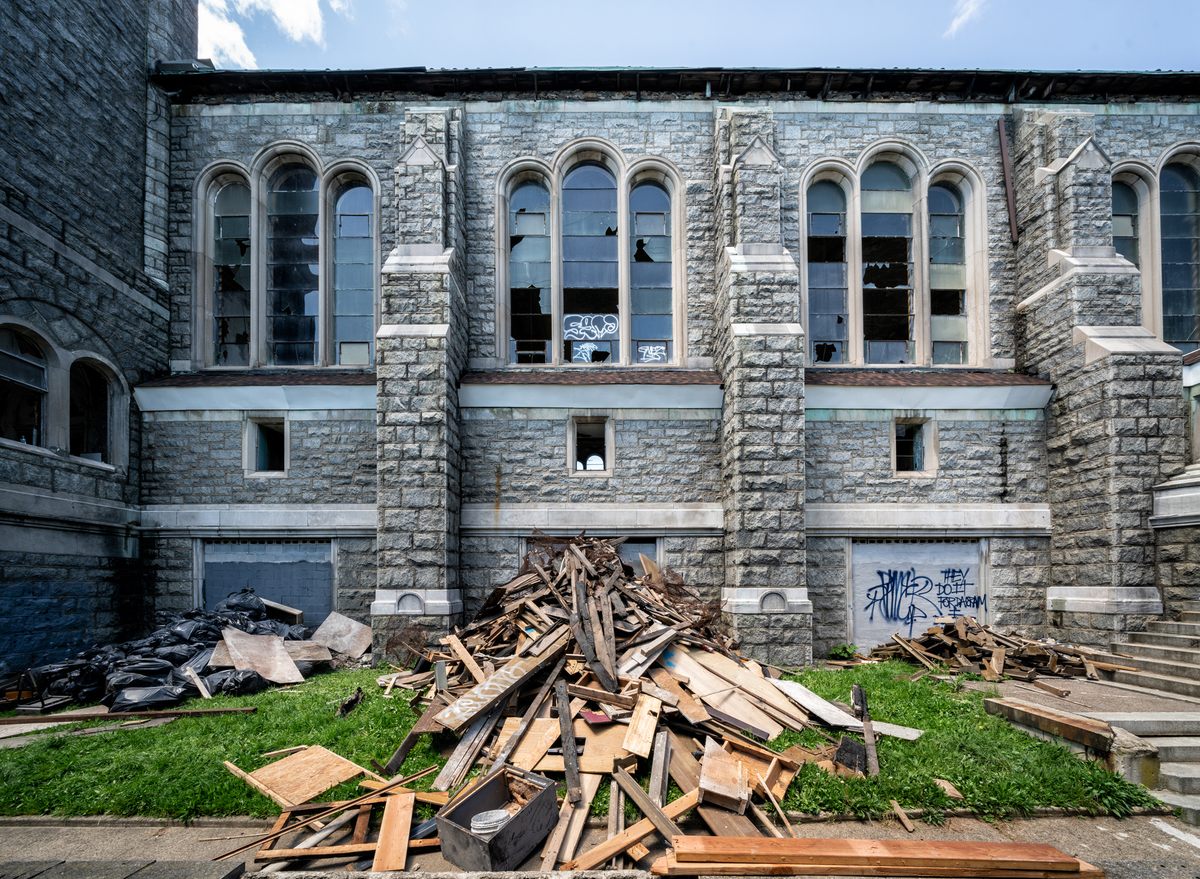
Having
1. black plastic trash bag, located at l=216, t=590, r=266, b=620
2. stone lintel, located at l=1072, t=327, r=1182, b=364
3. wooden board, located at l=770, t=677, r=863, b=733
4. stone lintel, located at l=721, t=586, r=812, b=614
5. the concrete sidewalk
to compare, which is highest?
stone lintel, located at l=1072, t=327, r=1182, b=364

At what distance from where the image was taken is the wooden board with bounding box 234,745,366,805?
193 inches

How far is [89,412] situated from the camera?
10.3m

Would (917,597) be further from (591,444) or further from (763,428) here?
(591,444)

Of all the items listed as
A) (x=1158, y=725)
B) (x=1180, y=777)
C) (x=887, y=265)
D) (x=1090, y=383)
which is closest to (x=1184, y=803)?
(x=1180, y=777)

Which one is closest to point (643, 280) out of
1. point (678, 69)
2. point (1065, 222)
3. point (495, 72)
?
point (678, 69)

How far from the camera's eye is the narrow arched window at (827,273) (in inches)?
465

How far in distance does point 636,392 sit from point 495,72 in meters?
6.52

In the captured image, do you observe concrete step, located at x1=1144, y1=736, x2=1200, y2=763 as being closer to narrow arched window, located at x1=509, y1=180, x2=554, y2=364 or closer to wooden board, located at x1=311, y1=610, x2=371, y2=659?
narrow arched window, located at x1=509, y1=180, x2=554, y2=364

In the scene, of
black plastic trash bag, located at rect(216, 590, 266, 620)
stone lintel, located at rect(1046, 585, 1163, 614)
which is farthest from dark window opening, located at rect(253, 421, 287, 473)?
stone lintel, located at rect(1046, 585, 1163, 614)

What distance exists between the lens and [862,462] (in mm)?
10734

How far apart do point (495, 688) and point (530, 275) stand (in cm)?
808

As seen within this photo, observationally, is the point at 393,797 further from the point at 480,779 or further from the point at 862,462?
the point at 862,462

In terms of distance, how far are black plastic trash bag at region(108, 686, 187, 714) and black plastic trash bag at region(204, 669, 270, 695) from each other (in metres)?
0.39

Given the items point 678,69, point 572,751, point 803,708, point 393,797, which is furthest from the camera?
point 678,69
